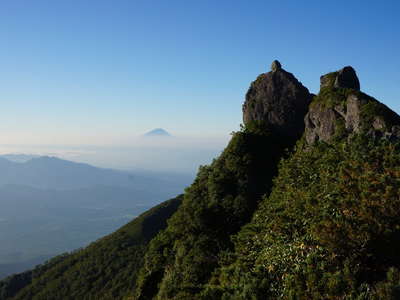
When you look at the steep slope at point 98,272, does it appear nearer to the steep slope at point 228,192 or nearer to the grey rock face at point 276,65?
the steep slope at point 228,192

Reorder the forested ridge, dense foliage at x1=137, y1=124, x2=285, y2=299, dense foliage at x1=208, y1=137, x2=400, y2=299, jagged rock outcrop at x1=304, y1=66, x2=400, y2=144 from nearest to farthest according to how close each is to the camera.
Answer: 1. dense foliage at x1=208, y1=137, x2=400, y2=299
2. the forested ridge
3. jagged rock outcrop at x1=304, y1=66, x2=400, y2=144
4. dense foliage at x1=137, y1=124, x2=285, y2=299

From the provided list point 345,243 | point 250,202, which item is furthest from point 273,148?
point 345,243

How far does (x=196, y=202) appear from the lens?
52.0 meters

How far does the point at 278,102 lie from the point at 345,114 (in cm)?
1627

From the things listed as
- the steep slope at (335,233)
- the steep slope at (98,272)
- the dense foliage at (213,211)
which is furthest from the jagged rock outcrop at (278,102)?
the steep slope at (98,272)

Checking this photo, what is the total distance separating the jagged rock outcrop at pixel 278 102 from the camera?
186ft

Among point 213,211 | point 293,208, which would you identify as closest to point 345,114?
point 293,208

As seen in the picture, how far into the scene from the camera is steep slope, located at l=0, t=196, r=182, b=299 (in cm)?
9925

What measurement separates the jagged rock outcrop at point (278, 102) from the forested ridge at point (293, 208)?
0.17 m

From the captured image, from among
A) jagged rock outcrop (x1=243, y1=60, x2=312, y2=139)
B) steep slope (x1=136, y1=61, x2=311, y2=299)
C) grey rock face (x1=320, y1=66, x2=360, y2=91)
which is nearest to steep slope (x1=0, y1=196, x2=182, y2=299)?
steep slope (x1=136, y1=61, x2=311, y2=299)

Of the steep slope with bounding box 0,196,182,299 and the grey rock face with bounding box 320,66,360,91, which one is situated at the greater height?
the grey rock face with bounding box 320,66,360,91

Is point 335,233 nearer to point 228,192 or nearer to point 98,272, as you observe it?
point 228,192

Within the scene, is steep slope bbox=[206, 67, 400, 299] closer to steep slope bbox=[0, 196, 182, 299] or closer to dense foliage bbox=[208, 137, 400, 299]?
dense foliage bbox=[208, 137, 400, 299]

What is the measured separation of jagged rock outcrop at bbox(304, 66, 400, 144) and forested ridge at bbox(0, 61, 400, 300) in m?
0.15
